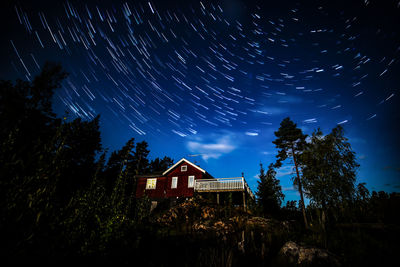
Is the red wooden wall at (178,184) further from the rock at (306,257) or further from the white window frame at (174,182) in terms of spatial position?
the rock at (306,257)

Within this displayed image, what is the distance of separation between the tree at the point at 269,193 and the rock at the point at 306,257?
42.6ft

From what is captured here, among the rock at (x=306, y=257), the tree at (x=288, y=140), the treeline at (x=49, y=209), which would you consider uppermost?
the tree at (x=288, y=140)

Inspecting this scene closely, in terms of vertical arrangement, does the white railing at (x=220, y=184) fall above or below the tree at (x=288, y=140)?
below

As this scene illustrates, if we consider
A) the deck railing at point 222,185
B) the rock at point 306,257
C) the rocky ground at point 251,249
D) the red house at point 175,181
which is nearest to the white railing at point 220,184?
the deck railing at point 222,185

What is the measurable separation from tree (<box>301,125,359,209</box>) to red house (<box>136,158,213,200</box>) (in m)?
13.1

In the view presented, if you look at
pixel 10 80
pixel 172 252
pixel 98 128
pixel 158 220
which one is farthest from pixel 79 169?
pixel 172 252

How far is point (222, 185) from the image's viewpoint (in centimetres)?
1806

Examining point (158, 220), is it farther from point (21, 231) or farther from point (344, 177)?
point (344, 177)

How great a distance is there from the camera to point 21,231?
198cm

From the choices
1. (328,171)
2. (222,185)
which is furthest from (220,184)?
(328,171)

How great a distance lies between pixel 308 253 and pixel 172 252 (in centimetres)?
426

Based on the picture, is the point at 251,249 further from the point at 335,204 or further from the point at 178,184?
the point at 178,184

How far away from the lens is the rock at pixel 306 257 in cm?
476

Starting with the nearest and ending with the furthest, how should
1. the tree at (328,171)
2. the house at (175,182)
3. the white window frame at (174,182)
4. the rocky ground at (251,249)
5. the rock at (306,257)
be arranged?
the rocky ground at (251,249), the rock at (306,257), the tree at (328,171), the house at (175,182), the white window frame at (174,182)
